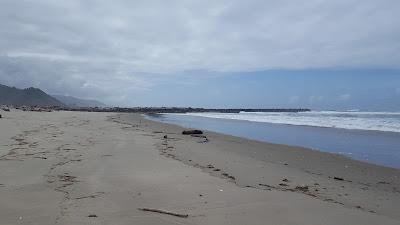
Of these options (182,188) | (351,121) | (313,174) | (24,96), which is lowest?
(313,174)

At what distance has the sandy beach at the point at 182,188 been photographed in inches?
210

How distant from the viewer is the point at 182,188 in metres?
7.00

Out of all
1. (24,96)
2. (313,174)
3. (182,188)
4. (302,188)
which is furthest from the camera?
(24,96)

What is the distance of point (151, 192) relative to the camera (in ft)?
21.7

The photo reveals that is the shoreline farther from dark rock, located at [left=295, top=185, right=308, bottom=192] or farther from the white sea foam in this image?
the white sea foam

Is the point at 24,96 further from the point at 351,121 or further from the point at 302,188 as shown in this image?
the point at 302,188

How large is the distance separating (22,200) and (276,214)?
11.9 ft

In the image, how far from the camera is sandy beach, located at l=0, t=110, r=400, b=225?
5.33 meters

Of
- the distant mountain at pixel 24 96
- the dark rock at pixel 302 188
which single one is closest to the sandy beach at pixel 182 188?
the dark rock at pixel 302 188

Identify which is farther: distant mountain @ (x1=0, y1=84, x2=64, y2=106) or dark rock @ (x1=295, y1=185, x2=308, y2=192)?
distant mountain @ (x1=0, y1=84, x2=64, y2=106)

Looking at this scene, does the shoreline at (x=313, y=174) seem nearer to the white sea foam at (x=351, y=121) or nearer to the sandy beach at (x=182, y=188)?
the sandy beach at (x=182, y=188)

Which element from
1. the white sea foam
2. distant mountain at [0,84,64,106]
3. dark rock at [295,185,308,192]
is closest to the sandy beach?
dark rock at [295,185,308,192]

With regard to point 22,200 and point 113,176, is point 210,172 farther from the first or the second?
point 22,200

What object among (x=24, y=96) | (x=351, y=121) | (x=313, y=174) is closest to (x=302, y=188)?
(x=313, y=174)
